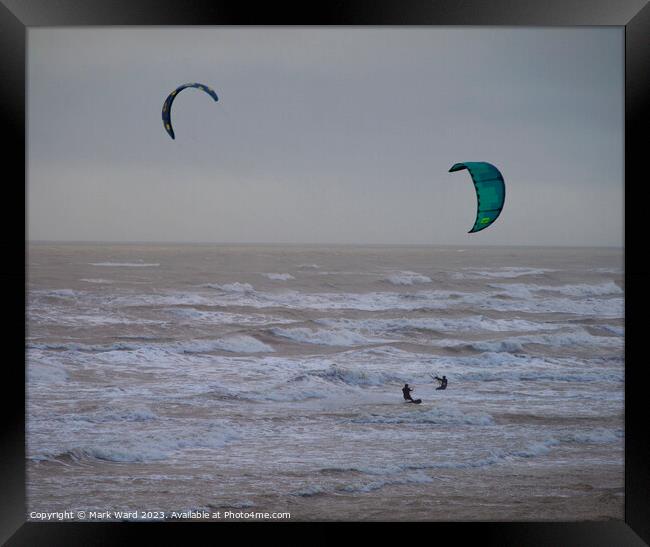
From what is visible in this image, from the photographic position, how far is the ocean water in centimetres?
317

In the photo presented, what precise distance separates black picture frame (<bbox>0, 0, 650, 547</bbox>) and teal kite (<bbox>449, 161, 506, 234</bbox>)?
0.57 m

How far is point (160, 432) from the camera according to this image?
319 cm

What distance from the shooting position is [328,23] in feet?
10.2

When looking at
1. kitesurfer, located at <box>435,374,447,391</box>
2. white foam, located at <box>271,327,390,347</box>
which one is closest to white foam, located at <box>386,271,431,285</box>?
white foam, located at <box>271,327,390,347</box>

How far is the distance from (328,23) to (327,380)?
1649mm

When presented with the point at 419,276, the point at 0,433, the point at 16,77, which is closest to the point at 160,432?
the point at 0,433

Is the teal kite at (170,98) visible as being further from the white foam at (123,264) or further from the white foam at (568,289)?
the white foam at (568,289)

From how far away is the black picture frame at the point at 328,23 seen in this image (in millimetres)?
3072

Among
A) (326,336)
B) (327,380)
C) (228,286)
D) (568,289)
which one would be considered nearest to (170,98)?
(228,286)

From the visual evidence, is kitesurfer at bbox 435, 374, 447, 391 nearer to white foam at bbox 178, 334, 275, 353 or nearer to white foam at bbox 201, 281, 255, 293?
white foam at bbox 178, 334, 275, 353

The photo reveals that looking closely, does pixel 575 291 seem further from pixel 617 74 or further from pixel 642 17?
pixel 642 17

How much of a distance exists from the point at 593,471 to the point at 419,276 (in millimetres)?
1225

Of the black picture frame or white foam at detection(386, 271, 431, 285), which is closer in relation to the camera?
the black picture frame

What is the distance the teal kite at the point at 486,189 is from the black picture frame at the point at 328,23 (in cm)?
57
